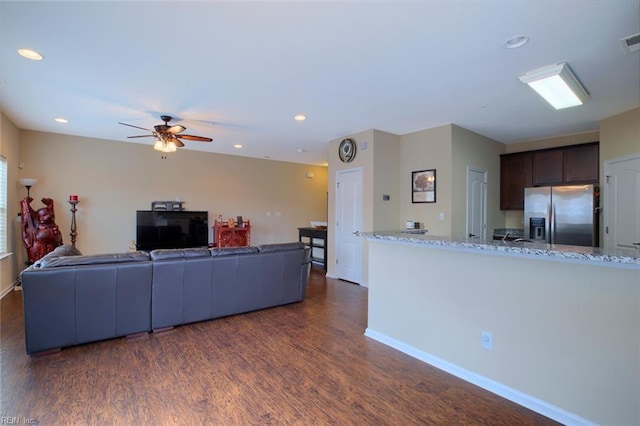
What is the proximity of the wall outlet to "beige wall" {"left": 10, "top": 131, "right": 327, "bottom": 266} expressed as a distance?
6269mm

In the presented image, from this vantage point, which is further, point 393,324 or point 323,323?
point 323,323

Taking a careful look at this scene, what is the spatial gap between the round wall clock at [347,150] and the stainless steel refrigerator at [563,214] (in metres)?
3.07

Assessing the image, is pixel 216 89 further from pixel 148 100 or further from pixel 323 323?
pixel 323 323

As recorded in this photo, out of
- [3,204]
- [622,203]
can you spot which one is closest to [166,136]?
[3,204]

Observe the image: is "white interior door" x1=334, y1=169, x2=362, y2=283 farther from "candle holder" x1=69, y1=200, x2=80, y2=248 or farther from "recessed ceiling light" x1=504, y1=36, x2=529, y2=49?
"candle holder" x1=69, y1=200, x2=80, y2=248

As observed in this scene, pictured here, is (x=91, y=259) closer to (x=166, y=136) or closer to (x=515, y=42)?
(x=166, y=136)

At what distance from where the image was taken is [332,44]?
2.48 meters

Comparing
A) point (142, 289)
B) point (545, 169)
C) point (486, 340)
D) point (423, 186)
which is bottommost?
point (486, 340)

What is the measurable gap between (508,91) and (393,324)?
9.41 feet

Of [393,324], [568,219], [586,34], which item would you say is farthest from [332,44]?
[568,219]

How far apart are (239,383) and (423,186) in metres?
4.15

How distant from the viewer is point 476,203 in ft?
17.8

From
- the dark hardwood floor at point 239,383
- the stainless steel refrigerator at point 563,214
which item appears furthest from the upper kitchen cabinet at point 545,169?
the dark hardwood floor at point 239,383

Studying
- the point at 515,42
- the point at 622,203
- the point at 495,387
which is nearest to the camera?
the point at 495,387
